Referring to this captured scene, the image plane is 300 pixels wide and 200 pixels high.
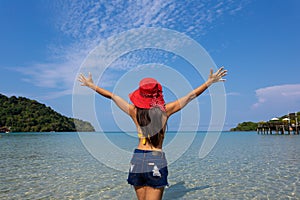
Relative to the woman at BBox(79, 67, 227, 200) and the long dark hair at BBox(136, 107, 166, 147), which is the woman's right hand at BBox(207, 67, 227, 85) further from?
the long dark hair at BBox(136, 107, 166, 147)

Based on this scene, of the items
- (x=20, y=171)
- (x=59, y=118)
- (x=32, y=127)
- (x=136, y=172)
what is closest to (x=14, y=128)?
(x=32, y=127)

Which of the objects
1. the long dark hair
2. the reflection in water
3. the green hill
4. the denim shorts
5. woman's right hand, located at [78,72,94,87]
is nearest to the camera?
the long dark hair

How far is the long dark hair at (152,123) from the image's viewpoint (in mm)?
3098

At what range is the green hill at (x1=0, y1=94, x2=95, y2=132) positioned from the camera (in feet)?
371

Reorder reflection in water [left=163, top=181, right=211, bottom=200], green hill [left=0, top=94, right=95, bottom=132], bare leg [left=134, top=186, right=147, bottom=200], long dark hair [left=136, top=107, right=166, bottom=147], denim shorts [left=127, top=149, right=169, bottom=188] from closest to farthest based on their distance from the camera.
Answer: long dark hair [left=136, top=107, right=166, bottom=147] < denim shorts [left=127, top=149, right=169, bottom=188] < bare leg [left=134, top=186, right=147, bottom=200] < reflection in water [left=163, top=181, right=211, bottom=200] < green hill [left=0, top=94, right=95, bottom=132]

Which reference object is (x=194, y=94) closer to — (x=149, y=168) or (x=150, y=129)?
(x=150, y=129)

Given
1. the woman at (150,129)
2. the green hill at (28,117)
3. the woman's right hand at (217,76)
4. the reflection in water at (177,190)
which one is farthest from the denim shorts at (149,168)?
the green hill at (28,117)

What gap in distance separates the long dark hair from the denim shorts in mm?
154

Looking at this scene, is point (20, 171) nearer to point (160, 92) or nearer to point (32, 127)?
point (160, 92)

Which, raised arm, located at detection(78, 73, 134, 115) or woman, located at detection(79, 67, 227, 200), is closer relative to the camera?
woman, located at detection(79, 67, 227, 200)

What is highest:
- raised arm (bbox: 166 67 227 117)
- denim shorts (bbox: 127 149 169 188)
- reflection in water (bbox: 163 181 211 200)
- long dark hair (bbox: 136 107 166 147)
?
raised arm (bbox: 166 67 227 117)

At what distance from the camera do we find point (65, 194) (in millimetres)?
7680

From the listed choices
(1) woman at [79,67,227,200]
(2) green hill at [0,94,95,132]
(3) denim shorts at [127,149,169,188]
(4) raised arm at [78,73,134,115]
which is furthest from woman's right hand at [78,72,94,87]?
(2) green hill at [0,94,95,132]

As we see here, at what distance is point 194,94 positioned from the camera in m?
3.33
